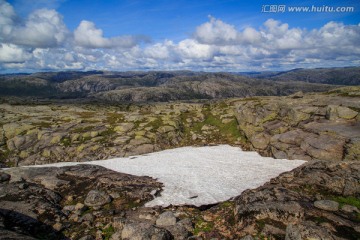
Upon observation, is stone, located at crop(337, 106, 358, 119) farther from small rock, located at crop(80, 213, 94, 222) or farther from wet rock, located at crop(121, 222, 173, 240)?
small rock, located at crop(80, 213, 94, 222)

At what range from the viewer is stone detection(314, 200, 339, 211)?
21250 mm

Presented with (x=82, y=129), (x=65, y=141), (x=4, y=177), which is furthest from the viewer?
(x=82, y=129)

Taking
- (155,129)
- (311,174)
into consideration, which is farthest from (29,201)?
(155,129)

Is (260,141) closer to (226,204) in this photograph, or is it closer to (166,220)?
(226,204)

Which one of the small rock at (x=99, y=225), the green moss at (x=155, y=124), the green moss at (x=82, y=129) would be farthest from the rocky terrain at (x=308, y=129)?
the green moss at (x=82, y=129)

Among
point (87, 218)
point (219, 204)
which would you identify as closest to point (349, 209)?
point (219, 204)

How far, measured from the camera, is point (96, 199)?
26.5 m

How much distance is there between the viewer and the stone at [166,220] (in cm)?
2163

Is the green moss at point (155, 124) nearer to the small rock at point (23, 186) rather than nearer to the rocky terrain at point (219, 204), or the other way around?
the rocky terrain at point (219, 204)

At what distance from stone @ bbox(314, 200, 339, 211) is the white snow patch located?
834 centimetres

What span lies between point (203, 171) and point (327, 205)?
17236 millimetres

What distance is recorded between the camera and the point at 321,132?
131ft

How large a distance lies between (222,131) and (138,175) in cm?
3233

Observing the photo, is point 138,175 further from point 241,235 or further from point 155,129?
point 155,129
